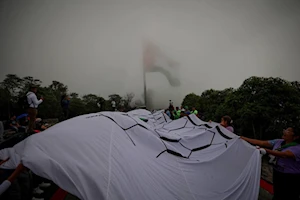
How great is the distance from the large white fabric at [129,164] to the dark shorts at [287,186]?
0.22m

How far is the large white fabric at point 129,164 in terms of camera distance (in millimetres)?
1202

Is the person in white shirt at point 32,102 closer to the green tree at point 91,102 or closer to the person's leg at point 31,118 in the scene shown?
the person's leg at point 31,118

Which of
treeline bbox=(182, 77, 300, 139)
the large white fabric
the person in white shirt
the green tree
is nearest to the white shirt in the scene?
the person in white shirt

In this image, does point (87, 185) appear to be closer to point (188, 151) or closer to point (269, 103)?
point (188, 151)

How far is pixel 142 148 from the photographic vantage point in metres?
1.92

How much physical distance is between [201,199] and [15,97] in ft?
86.3

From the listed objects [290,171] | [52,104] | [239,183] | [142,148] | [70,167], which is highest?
[70,167]

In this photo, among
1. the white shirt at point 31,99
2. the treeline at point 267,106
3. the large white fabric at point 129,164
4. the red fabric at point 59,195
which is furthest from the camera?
the treeline at point 267,106

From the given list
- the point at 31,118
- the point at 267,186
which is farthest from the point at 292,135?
the point at 31,118

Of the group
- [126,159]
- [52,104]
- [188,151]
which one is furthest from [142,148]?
[52,104]

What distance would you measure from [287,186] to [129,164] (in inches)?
67.7

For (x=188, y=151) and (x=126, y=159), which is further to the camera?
(x=188, y=151)

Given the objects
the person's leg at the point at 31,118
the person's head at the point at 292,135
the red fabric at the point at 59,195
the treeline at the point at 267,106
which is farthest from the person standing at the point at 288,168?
the person's leg at the point at 31,118

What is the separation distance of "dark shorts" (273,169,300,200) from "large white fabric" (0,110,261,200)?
0.72 feet
